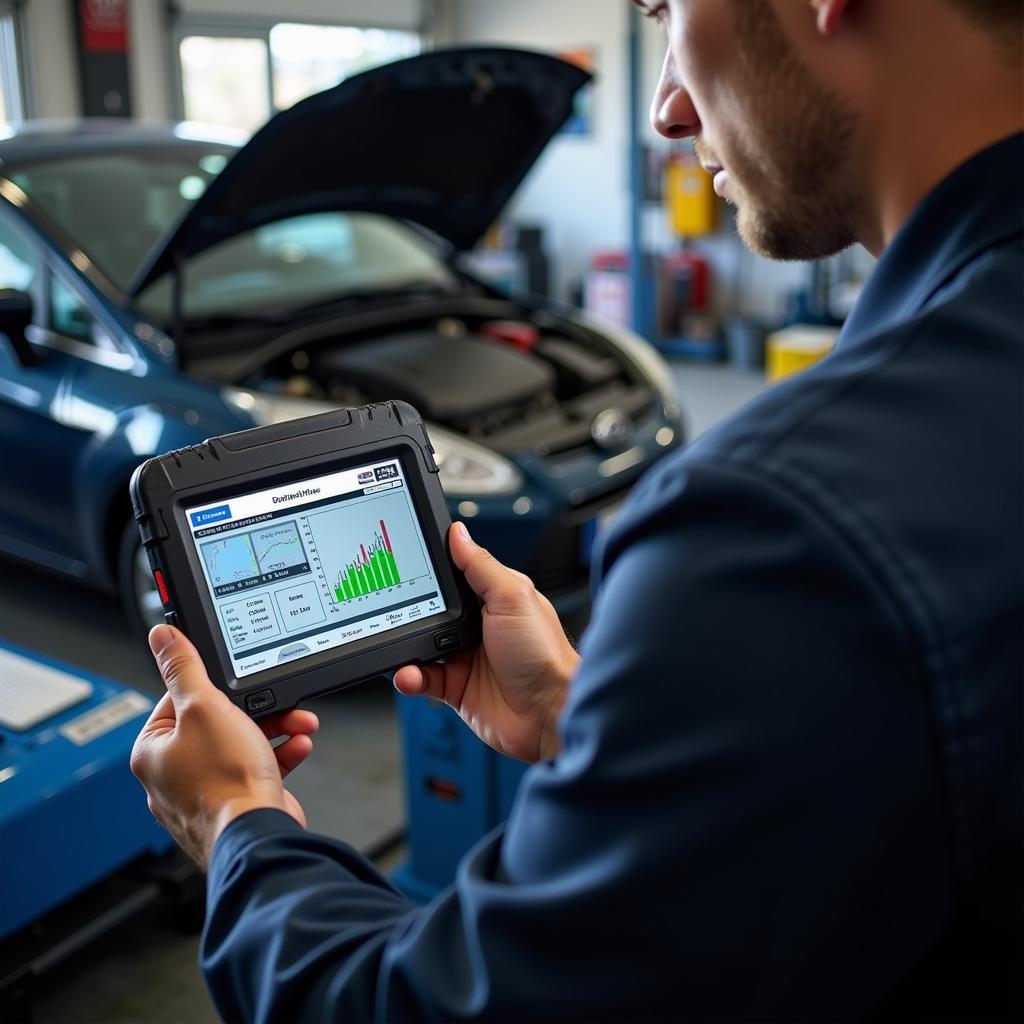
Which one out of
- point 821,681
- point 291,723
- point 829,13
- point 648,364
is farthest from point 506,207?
point 821,681

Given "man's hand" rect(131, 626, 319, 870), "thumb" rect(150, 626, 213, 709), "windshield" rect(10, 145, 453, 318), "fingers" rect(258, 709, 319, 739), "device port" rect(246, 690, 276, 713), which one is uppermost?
"thumb" rect(150, 626, 213, 709)

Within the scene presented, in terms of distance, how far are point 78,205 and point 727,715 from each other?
11.0ft

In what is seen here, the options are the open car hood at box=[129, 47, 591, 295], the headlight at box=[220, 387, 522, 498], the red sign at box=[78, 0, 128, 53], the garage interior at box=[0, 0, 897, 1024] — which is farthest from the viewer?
the red sign at box=[78, 0, 128, 53]

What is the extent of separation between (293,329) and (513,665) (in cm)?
245

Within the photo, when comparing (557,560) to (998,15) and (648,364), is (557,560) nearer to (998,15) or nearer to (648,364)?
(648,364)

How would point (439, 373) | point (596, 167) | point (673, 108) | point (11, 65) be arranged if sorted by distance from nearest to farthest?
point (673, 108)
point (439, 373)
point (11, 65)
point (596, 167)

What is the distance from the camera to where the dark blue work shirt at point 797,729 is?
0.56 meters

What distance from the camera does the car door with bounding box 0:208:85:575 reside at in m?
3.21

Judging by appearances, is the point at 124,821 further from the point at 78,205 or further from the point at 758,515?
the point at 78,205

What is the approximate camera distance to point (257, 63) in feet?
27.9

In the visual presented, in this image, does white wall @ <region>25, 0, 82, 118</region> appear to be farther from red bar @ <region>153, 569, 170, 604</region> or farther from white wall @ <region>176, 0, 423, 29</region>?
red bar @ <region>153, 569, 170, 604</region>

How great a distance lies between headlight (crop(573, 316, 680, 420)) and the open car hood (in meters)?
0.53

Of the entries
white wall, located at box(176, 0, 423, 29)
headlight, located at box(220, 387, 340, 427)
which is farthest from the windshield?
white wall, located at box(176, 0, 423, 29)

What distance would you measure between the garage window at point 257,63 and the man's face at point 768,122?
7.54 metres
